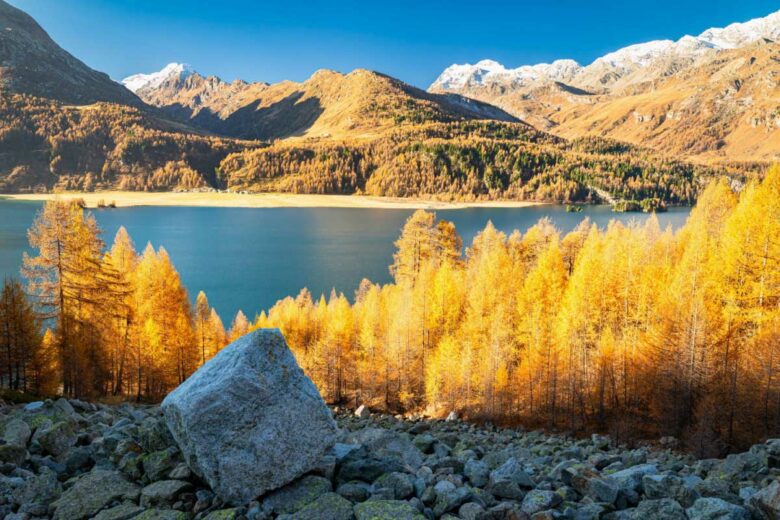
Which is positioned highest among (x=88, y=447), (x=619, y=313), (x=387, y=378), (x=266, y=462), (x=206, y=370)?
(x=206, y=370)

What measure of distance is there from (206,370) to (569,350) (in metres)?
29.8

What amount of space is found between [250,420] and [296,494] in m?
1.40

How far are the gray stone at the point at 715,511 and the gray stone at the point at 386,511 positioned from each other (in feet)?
12.9

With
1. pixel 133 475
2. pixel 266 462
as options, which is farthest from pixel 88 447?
pixel 266 462

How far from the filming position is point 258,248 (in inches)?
4368

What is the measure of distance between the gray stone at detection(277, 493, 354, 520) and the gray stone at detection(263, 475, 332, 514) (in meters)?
0.20

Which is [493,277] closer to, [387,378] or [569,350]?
[569,350]

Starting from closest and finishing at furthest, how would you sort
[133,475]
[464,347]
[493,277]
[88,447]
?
[133,475] < [88,447] < [464,347] < [493,277]

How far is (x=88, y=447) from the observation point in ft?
30.4

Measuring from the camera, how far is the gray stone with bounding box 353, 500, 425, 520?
6.75 metres

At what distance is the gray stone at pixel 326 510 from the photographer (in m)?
6.93

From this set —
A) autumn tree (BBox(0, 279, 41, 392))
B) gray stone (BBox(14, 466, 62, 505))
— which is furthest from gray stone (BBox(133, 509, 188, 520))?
autumn tree (BBox(0, 279, 41, 392))

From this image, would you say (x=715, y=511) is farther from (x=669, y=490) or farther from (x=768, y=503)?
(x=669, y=490)

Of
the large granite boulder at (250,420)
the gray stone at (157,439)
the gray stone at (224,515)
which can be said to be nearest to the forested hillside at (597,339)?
the large granite boulder at (250,420)
